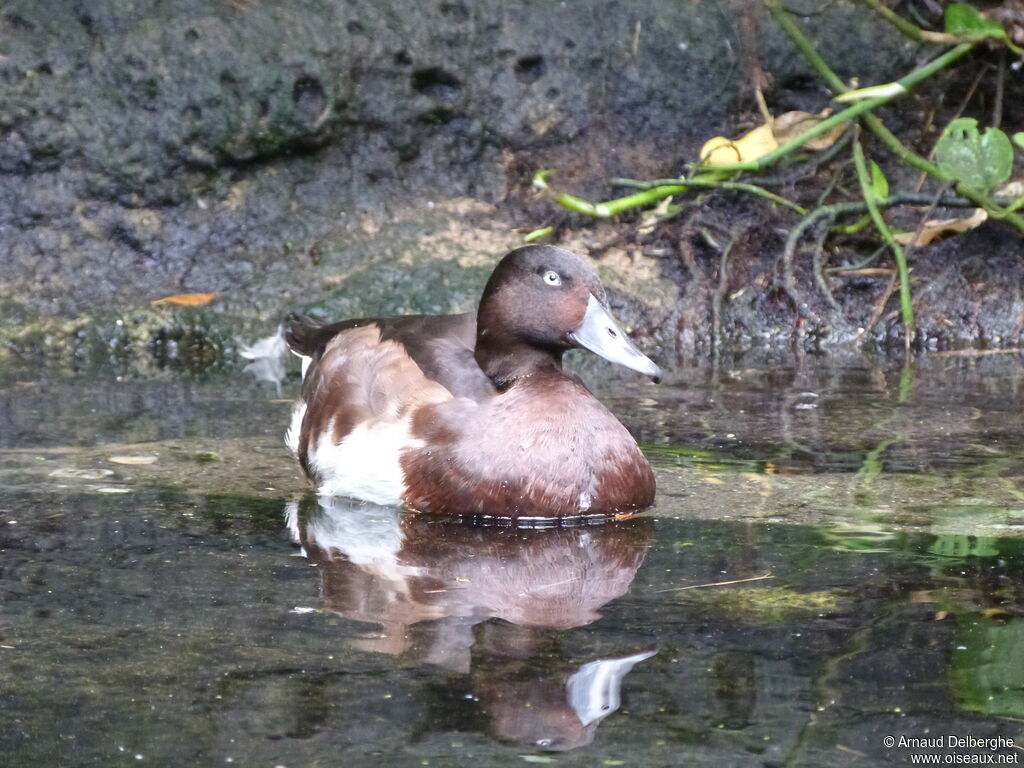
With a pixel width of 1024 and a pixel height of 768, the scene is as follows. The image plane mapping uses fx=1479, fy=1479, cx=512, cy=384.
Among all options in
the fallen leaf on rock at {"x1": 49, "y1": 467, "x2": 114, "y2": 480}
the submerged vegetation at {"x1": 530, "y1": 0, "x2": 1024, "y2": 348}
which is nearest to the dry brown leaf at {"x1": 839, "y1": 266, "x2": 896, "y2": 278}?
the submerged vegetation at {"x1": 530, "y1": 0, "x2": 1024, "y2": 348}

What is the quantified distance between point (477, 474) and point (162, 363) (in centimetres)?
327

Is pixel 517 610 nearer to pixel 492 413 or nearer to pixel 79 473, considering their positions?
pixel 492 413

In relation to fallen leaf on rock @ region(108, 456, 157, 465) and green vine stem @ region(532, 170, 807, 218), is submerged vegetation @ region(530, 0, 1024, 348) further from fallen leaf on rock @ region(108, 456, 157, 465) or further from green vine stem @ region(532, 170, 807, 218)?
fallen leaf on rock @ region(108, 456, 157, 465)

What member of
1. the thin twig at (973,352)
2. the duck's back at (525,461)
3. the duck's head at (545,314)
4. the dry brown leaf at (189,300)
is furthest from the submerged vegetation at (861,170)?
the duck's back at (525,461)

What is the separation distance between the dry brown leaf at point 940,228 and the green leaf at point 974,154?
1.61 ft

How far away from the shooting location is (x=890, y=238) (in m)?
7.16

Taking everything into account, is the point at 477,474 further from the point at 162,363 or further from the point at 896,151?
the point at 896,151

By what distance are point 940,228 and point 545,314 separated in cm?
361

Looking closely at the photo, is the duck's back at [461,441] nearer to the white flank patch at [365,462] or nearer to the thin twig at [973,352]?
the white flank patch at [365,462]

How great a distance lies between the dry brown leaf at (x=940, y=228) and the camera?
292 inches

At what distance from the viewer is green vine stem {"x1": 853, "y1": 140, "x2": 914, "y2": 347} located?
7173mm

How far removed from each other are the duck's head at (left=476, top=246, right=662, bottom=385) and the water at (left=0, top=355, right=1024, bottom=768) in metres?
0.53

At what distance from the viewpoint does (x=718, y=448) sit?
5164mm

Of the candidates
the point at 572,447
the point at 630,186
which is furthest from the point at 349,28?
the point at 572,447
